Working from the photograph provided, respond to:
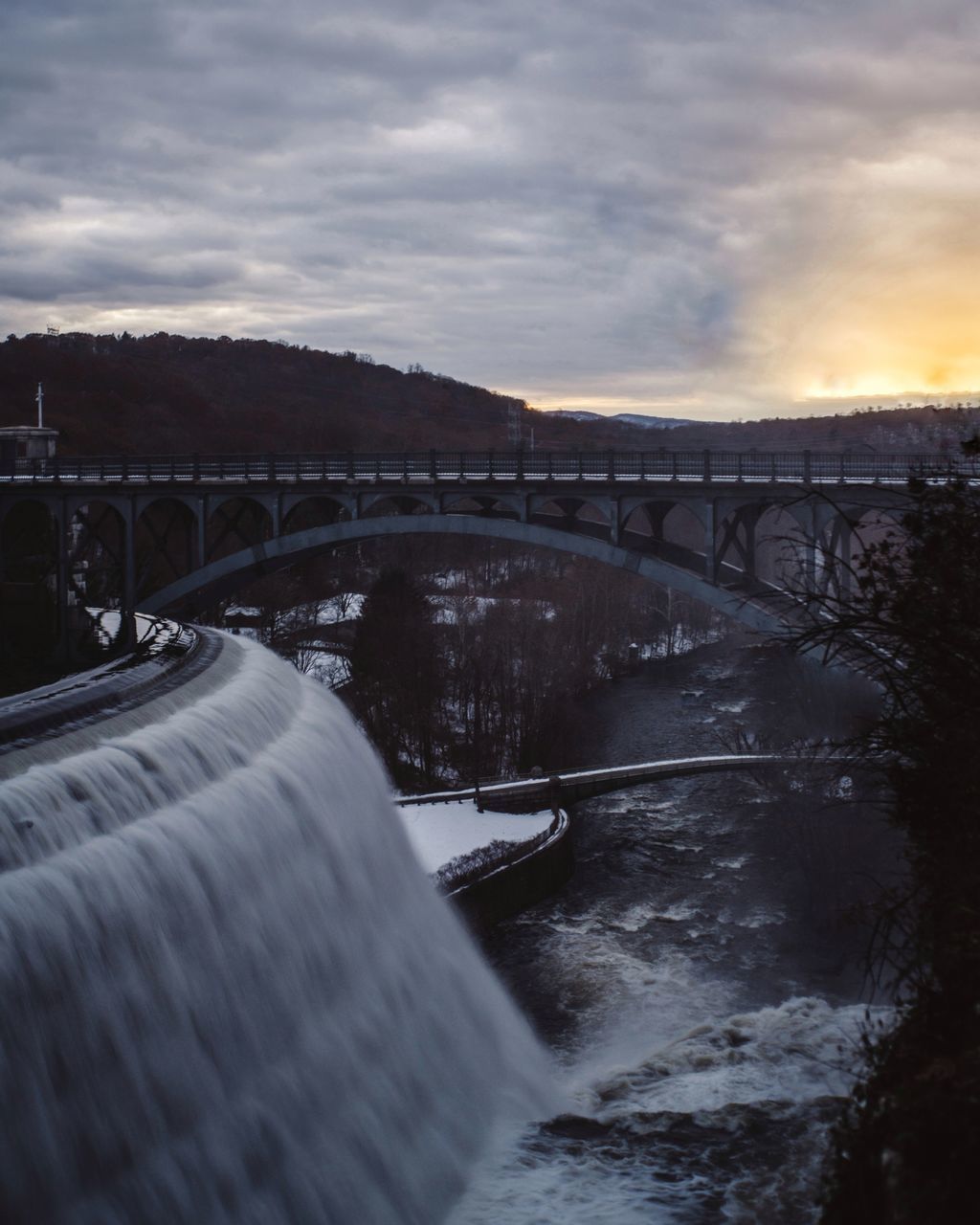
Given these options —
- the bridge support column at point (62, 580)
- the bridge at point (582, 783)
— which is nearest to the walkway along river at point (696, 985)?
the bridge at point (582, 783)

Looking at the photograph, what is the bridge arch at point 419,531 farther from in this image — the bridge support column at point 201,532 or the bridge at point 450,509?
the bridge support column at point 201,532

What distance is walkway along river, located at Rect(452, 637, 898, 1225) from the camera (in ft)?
39.3

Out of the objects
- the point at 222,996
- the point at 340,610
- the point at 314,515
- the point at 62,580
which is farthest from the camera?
the point at 314,515

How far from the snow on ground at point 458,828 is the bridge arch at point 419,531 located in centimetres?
624

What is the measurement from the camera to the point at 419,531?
33.9 metres

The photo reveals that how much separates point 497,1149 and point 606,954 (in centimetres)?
993

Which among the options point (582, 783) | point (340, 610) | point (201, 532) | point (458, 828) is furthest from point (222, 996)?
point (340, 610)

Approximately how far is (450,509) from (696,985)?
61.7ft

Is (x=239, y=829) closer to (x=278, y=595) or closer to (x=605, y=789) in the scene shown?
(x=605, y=789)

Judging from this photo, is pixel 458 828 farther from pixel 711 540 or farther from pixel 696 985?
pixel 711 540

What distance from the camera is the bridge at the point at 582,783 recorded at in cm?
2764

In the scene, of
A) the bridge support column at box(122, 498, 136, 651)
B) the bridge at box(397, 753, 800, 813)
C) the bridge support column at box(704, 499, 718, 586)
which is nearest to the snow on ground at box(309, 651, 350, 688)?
the bridge support column at box(122, 498, 136, 651)

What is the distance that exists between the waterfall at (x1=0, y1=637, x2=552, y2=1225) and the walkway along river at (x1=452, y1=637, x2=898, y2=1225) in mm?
1197

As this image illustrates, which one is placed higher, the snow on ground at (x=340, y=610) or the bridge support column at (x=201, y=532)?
the bridge support column at (x=201, y=532)
